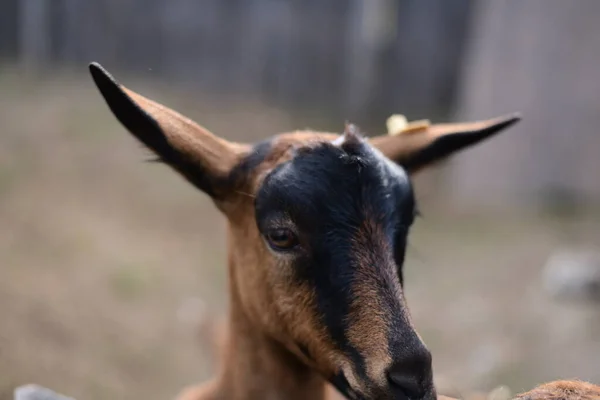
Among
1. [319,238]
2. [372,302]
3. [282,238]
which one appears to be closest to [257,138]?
[282,238]

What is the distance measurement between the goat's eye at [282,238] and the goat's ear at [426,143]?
819 millimetres

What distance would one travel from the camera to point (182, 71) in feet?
40.9

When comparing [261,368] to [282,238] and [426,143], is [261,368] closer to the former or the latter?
[282,238]

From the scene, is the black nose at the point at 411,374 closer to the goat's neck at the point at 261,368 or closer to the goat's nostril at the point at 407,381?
the goat's nostril at the point at 407,381

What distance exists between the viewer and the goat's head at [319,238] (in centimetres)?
299

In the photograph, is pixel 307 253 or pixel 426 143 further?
pixel 426 143

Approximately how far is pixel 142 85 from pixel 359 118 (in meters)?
3.38

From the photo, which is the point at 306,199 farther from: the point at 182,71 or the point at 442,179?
the point at 182,71

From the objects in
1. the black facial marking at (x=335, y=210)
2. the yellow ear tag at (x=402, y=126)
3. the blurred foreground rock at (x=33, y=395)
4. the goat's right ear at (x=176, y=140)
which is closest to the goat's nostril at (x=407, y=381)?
the black facial marking at (x=335, y=210)

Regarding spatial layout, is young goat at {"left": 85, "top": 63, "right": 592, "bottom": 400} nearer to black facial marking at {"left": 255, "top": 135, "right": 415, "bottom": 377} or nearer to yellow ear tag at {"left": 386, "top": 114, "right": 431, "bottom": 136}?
black facial marking at {"left": 255, "top": 135, "right": 415, "bottom": 377}

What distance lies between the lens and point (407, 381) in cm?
287

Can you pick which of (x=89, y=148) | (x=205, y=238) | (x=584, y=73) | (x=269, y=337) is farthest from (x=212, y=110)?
(x=269, y=337)

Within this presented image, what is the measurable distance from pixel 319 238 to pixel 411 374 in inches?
25.0

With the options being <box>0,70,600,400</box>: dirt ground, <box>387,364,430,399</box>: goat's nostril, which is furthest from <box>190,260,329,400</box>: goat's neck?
<box>0,70,600,400</box>: dirt ground
